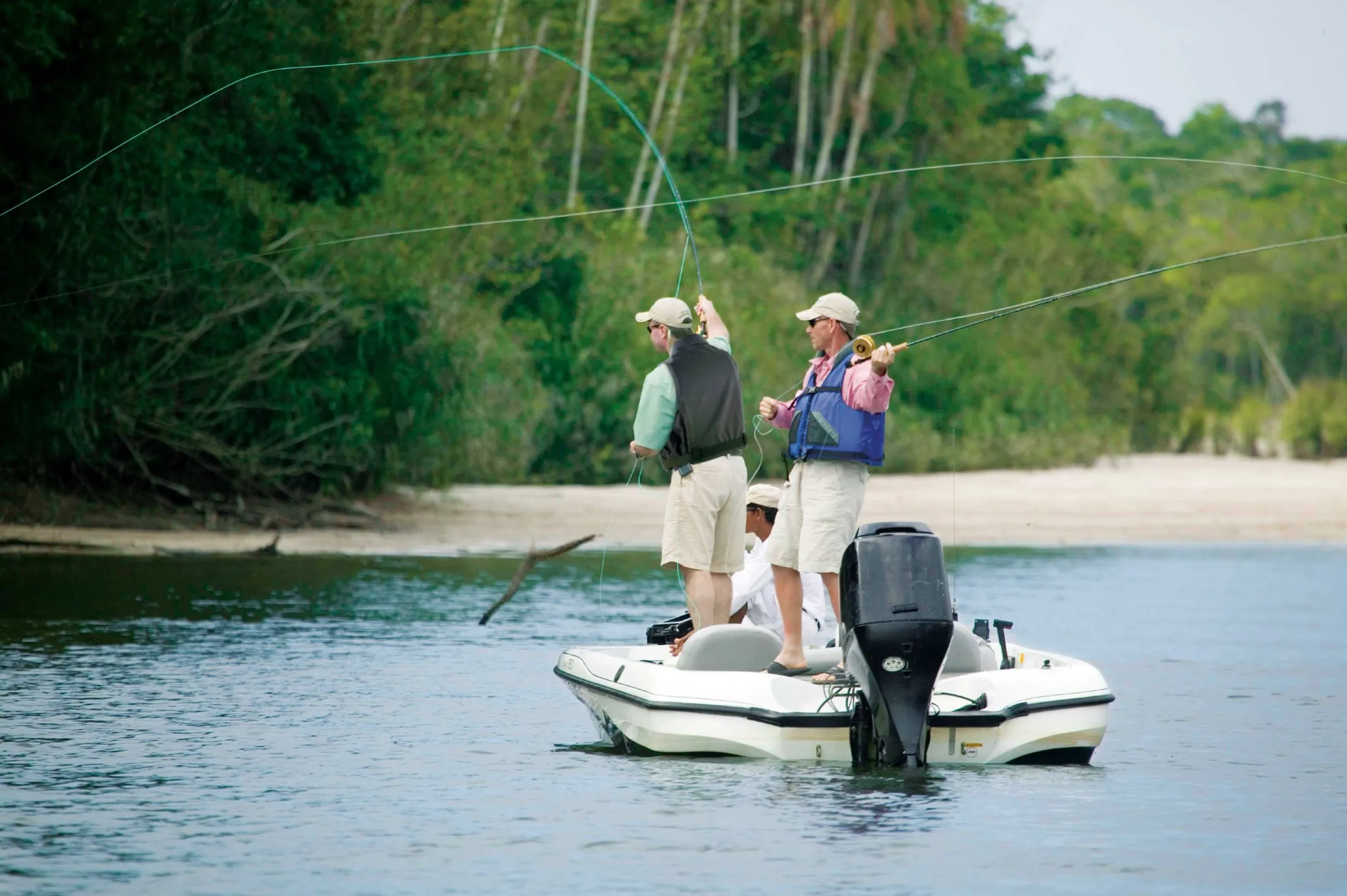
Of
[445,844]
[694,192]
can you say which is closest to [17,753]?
[445,844]

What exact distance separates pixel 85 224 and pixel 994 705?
11.6 meters

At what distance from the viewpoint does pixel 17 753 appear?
27.0 ft

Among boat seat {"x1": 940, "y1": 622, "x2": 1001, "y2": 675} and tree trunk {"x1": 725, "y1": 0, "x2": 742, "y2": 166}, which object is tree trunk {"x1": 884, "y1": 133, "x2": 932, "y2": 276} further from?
boat seat {"x1": 940, "y1": 622, "x2": 1001, "y2": 675}

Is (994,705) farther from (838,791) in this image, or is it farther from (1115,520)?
(1115,520)

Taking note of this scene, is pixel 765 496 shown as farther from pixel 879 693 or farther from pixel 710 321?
pixel 879 693

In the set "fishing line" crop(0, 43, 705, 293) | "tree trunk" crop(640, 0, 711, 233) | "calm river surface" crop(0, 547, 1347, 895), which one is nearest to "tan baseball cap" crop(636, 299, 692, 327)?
"fishing line" crop(0, 43, 705, 293)

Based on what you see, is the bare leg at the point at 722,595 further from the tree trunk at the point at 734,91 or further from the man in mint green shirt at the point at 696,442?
the tree trunk at the point at 734,91

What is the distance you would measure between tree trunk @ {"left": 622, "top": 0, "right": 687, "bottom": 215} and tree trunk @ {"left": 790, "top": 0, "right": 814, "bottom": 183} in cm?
231

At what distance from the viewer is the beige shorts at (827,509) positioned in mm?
7859

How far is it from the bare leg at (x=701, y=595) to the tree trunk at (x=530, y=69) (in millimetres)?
21502

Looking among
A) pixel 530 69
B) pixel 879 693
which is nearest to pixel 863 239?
pixel 530 69

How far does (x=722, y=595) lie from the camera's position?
8664mm

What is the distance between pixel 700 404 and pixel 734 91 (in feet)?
104

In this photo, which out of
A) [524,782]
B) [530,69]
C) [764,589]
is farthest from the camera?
[530,69]
